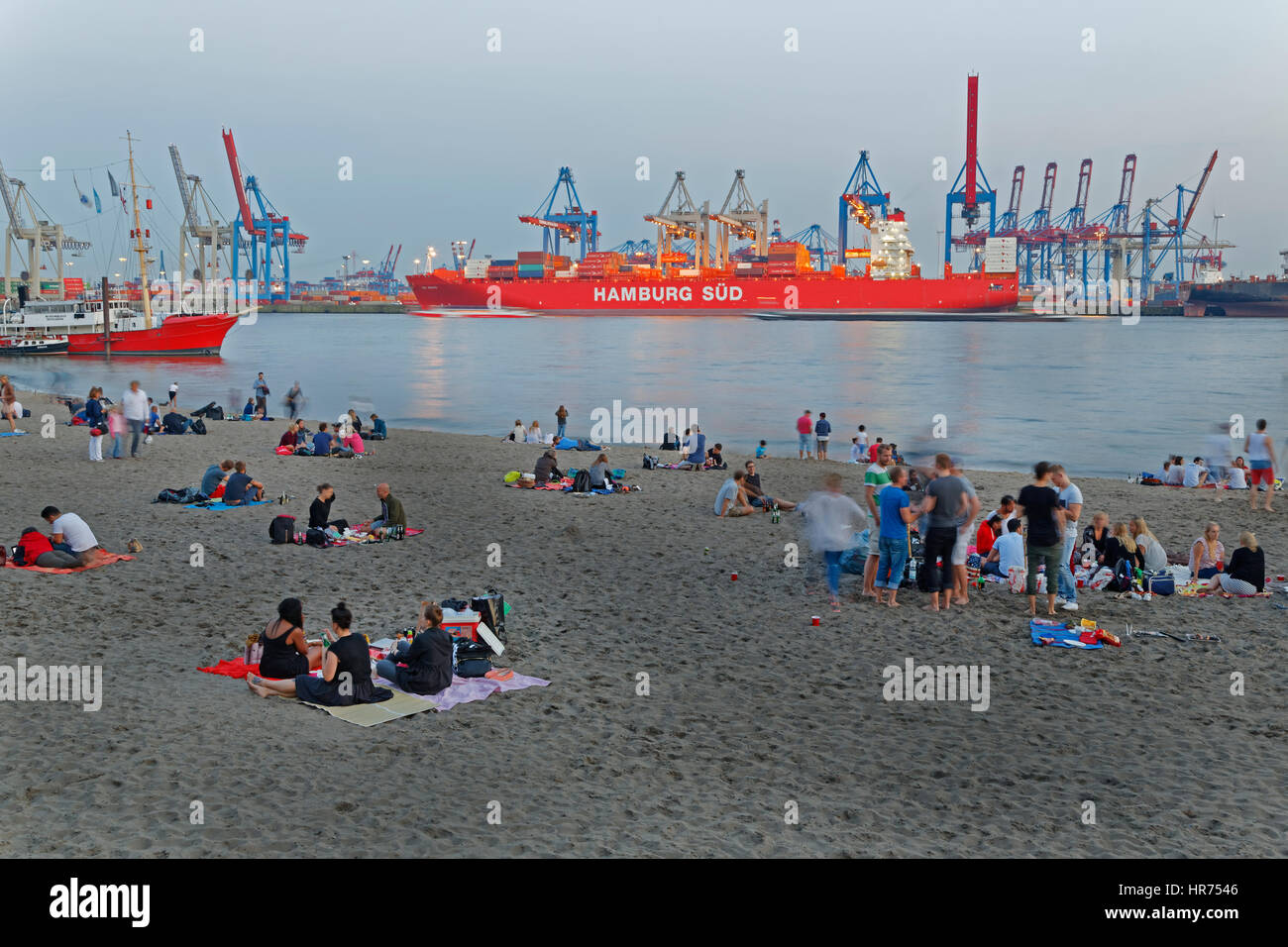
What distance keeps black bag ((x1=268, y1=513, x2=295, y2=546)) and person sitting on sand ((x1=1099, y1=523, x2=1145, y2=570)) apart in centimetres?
875

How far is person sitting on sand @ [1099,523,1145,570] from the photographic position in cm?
902

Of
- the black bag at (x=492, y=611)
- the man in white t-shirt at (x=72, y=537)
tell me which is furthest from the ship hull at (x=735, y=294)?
the black bag at (x=492, y=611)

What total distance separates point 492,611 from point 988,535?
5.64 metres

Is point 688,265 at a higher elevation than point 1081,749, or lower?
higher

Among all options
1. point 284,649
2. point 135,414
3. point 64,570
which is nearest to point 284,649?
point 284,649

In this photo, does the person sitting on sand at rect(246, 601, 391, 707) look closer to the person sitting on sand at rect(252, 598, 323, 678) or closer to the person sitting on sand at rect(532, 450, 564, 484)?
the person sitting on sand at rect(252, 598, 323, 678)

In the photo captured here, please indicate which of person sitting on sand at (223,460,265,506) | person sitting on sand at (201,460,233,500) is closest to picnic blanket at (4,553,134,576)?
person sitting on sand at (223,460,265,506)

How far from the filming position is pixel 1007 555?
9156 millimetres

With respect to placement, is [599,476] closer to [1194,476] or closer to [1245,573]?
[1245,573]

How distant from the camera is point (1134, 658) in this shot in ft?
23.7

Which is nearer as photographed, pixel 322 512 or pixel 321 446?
pixel 322 512
